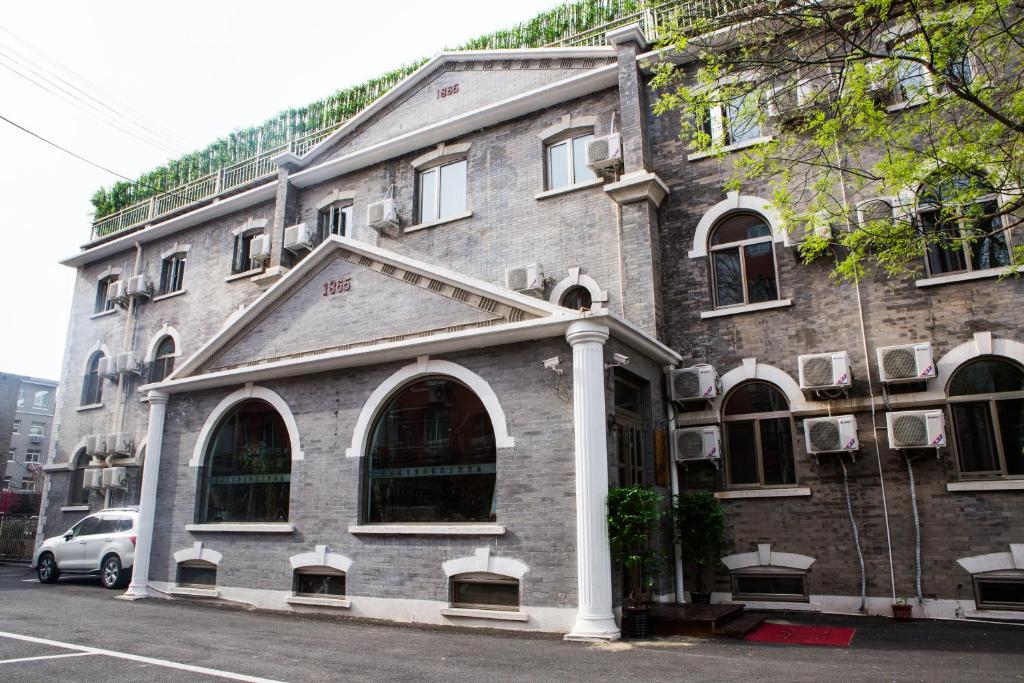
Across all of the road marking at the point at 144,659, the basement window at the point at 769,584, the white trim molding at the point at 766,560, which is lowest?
the road marking at the point at 144,659

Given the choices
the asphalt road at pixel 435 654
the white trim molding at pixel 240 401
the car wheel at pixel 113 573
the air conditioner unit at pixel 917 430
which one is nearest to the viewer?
the asphalt road at pixel 435 654

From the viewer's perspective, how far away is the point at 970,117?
33.3ft

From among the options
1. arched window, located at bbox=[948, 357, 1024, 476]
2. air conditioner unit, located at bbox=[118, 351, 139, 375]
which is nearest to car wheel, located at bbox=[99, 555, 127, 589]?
air conditioner unit, located at bbox=[118, 351, 139, 375]

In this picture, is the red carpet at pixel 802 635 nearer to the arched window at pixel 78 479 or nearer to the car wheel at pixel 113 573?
the car wheel at pixel 113 573

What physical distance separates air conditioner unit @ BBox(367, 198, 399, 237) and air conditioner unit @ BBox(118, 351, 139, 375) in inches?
369

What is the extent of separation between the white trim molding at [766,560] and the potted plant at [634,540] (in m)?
2.95

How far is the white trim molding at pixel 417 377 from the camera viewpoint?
34.3ft

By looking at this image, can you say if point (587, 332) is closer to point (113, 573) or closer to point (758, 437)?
point (758, 437)

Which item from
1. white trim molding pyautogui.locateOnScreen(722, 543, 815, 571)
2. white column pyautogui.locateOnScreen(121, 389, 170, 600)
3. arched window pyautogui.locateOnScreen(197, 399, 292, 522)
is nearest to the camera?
white trim molding pyautogui.locateOnScreen(722, 543, 815, 571)

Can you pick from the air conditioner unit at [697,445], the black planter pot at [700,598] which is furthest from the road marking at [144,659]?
the air conditioner unit at [697,445]

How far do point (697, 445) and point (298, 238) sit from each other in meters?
11.2

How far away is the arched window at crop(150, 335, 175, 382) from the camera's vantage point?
2089 centimetres

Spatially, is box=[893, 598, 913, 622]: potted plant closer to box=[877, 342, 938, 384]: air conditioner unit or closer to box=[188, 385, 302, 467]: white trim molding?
box=[877, 342, 938, 384]: air conditioner unit

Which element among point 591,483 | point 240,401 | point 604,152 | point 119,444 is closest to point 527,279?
point 604,152
